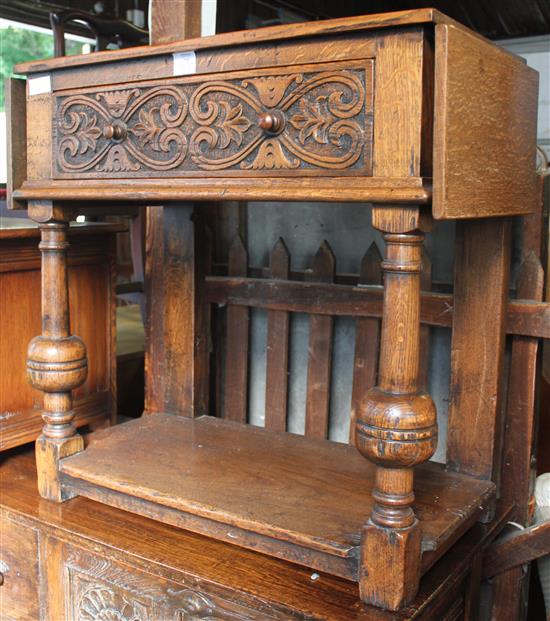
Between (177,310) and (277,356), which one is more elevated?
(177,310)

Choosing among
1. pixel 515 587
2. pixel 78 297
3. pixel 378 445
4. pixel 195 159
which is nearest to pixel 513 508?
pixel 515 587

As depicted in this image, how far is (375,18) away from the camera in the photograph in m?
0.98

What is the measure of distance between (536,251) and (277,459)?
0.67 meters

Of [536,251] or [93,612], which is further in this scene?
[536,251]

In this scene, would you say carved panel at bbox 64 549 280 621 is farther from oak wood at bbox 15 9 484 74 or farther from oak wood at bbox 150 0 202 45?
oak wood at bbox 150 0 202 45

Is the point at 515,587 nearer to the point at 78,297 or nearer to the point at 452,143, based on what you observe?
the point at 452,143

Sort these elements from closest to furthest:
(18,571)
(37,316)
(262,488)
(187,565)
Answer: (187,565)
(262,488)
(18,571)
(37,316)

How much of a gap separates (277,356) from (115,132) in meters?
0.78

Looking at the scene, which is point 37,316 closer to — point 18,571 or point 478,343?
point 18,571

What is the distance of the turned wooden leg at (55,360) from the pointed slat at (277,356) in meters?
0.53

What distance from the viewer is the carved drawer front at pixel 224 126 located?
104 centimetres

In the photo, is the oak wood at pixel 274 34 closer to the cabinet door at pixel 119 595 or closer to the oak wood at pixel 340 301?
the oak wood at pixel 340 301

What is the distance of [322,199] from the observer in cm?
105

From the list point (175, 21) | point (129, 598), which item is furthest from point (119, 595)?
point (175, 21)
